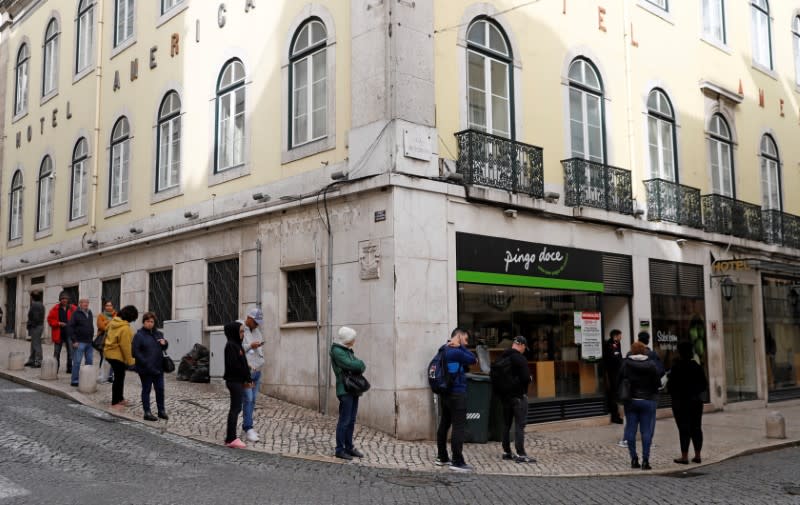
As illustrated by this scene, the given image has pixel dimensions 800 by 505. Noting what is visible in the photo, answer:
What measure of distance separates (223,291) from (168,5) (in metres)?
6.83

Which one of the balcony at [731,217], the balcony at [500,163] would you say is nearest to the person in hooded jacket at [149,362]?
the balcony at [500,163]

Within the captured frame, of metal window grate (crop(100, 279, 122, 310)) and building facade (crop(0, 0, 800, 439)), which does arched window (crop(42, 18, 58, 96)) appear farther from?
metal window grate (crop(100, 279, 122, 310))

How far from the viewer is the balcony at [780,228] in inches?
780

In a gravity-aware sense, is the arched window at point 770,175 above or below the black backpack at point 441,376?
above

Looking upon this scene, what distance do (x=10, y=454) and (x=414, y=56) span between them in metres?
7.70

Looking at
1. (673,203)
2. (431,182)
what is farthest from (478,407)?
(673,203)

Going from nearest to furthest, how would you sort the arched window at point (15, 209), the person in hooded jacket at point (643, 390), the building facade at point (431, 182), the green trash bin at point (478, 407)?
the person in hooded jacket at point (643, 390)
the green trash bin at point (478, 407)
the building facade at point (431, 182)
the arched window at point (15, 209)

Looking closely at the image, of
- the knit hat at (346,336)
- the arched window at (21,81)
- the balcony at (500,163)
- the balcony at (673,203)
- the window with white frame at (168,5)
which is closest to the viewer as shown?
the knit hat at (346,336)

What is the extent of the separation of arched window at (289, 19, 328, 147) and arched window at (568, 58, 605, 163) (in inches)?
189

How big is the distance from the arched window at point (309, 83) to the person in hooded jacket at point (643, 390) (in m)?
6.16

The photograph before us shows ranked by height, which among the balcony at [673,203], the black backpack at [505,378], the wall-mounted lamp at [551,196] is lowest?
the black backpack at [505,378]

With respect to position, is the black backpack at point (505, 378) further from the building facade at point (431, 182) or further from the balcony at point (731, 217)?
the balcony at point (731, 217)

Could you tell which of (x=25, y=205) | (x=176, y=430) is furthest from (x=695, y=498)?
(x=25, y=205)

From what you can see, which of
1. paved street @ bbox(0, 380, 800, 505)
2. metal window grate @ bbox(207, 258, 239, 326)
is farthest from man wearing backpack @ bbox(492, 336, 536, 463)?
metal window grate @ bbox(207, 258, 239, 326)
